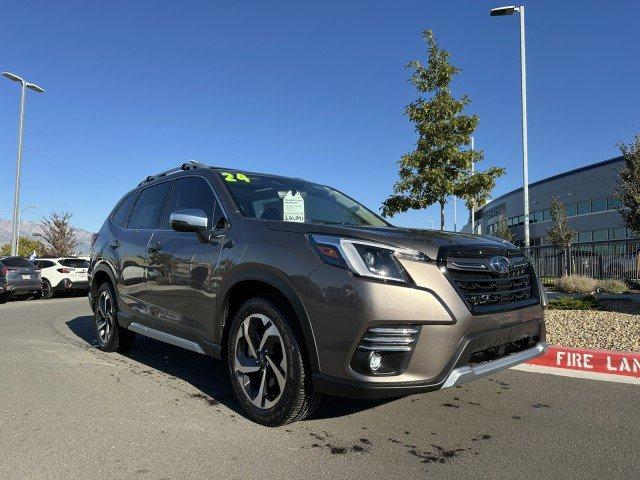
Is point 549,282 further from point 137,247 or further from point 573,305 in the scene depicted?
point 137,247

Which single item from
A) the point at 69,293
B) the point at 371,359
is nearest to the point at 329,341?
the point at 371,359

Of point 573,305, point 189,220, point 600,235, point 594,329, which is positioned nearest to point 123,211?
point 189,220

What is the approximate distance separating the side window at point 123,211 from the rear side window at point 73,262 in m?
12.4

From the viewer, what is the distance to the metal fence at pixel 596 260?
13.3 m

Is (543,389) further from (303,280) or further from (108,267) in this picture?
(108,267)

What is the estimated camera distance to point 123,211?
19.0ft

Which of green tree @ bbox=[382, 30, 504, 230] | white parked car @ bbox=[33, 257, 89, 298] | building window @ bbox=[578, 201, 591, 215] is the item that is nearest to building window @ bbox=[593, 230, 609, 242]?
building window @ bbox=[578, 201, 591, 215]

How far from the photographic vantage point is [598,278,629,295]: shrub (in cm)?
1251

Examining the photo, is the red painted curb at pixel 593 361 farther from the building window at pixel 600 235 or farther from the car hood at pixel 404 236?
the building window at pixel 600 235

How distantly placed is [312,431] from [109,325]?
3.27 metres

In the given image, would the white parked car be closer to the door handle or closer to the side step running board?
the side step running board

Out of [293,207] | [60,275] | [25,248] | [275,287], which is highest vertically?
[25,248]

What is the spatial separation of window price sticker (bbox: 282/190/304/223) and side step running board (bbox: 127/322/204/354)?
4.02 ft

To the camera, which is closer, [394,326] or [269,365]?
[394,326]
